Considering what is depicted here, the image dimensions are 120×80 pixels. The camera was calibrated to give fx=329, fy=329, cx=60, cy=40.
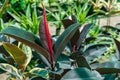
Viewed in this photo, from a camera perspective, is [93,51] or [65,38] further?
[93,51]

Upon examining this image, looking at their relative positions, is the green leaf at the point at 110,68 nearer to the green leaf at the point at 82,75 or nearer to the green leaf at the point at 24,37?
the green leaf at the point at 82,75

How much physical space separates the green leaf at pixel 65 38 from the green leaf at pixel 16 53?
17cm

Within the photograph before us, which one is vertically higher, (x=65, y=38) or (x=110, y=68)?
(x=65, y=38)

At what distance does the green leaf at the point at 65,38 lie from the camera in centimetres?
140

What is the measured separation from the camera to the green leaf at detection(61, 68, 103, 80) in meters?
1.29

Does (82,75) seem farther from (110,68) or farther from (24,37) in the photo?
(24,37)

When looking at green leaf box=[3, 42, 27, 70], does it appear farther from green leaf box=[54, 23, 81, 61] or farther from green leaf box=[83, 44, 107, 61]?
green leaf box=[83, 44, 107, 61]

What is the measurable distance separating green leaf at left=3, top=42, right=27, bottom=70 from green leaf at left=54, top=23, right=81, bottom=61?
17 cm

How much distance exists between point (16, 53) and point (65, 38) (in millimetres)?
260

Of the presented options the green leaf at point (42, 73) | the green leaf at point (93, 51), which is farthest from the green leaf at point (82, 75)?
the green leaf at point (93, 51)

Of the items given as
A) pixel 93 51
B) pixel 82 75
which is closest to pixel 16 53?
pixel 82 75

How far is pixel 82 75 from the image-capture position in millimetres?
1315

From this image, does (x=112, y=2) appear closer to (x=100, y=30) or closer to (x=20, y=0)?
(x=100, y=30)

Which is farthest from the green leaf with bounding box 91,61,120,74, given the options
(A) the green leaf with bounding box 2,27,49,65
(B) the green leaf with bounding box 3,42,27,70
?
(B) the green leaf with bounding box 3,42,27,70
